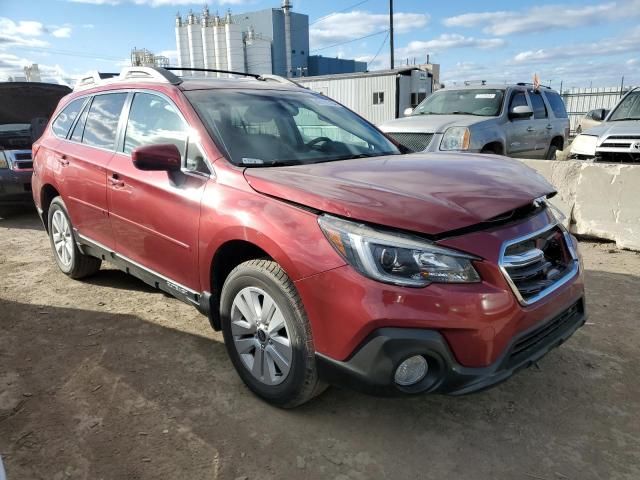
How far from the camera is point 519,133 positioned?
8.35m

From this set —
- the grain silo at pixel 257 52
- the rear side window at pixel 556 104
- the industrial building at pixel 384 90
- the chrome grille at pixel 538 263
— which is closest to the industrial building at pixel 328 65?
the grain silo at pixel 257 52

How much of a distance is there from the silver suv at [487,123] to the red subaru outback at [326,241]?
3865 mm

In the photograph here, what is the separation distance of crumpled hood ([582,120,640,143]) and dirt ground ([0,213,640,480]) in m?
3.74

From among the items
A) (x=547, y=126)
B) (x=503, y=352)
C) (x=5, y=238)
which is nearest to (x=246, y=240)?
(x=503, y=352)

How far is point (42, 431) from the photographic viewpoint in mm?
2635

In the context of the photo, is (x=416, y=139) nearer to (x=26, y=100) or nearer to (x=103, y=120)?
(x=103, y=120)

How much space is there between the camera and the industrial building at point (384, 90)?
22.4 meters

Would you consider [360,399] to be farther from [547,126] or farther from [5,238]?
[547,126]

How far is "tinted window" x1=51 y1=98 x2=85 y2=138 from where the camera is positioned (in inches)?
182

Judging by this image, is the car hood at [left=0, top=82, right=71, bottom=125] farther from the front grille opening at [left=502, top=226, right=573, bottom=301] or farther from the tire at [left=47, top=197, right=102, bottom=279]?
the front grille opening at [left=502, top=226, right=573, bottom=301]

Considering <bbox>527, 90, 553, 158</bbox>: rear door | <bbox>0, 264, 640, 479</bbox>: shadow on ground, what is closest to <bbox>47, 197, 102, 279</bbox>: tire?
<bbox>0, 264, 640, 479</bbox>: shadow on ground

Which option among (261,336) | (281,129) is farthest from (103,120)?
(261,336)

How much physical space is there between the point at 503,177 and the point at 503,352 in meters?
1.01

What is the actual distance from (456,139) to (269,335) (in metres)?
5.54
